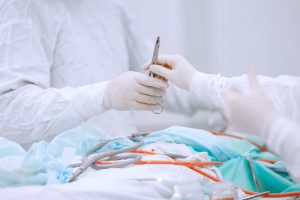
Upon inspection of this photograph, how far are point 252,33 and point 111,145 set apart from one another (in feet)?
3.97

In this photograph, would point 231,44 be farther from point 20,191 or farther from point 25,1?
point 20,191

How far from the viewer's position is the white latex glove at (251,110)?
0.68 metres

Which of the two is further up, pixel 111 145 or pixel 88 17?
pixel 88 17

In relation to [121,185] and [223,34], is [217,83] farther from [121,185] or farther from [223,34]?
[223,34]

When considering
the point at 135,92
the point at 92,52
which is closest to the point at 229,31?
the point at 92,52

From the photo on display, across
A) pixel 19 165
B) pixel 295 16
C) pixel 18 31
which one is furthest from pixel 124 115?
pixel 295 16

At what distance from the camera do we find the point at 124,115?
1612mm

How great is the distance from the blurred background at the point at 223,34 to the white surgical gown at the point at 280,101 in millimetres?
855

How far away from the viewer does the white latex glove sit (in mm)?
682

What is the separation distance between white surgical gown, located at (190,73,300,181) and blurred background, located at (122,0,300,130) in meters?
0.85

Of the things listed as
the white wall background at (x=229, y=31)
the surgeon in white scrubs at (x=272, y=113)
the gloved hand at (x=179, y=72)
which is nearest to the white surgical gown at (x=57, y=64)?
the gloved hand at (x=179, y=72)

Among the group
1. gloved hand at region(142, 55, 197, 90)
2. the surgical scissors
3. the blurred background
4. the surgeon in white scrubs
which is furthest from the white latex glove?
the blurred background

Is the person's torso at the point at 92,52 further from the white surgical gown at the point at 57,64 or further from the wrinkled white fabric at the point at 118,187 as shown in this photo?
the wrinkled white fabric at the point at 118,187

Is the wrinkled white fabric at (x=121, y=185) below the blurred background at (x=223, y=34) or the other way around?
below
